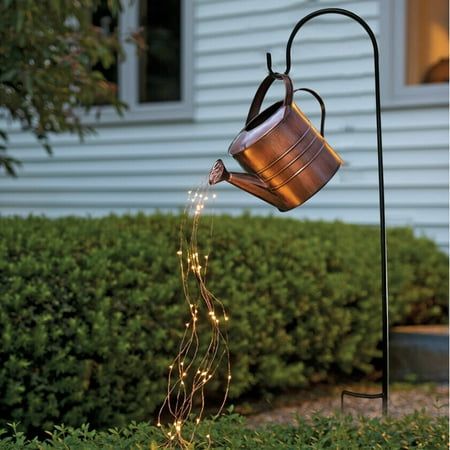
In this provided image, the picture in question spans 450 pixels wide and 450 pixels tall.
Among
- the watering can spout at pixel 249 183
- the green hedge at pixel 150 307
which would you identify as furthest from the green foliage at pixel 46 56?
the watering can spout at pixel 249 183

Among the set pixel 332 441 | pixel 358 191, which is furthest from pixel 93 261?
pixel 358 191

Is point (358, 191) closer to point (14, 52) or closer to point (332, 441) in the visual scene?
point (14, 52)

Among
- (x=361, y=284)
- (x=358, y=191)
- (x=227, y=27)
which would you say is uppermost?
(x=227, y=27)

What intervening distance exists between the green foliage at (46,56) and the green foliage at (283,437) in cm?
246

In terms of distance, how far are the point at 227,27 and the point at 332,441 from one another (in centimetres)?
533

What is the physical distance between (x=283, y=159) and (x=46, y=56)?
2.84 m

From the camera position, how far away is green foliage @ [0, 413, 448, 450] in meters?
2.53

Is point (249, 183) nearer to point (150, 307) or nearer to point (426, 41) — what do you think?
point (150, 307)

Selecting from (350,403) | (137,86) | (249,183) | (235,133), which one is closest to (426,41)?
(235,133)

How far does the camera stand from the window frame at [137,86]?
7.66 meters

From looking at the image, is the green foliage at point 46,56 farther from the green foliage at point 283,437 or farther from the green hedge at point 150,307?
the green foliage at point 283,437

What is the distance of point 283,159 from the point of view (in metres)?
2.53

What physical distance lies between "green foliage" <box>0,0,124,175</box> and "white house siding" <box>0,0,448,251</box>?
6.34 feet

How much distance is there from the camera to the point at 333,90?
698cm
